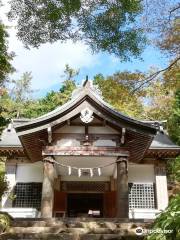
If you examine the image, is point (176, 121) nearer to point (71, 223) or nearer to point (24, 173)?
point (24, 173)

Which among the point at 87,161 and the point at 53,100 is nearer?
the point at 87,161

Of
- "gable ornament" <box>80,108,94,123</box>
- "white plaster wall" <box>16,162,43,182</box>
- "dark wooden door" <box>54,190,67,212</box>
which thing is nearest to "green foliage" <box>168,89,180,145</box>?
"dark wooden door" <box>54,190,67,212</box>

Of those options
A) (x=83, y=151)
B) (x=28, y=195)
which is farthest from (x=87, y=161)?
(x=28, y=195)

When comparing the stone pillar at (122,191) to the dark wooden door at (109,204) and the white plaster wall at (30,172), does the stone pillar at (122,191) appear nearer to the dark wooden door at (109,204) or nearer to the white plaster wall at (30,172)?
the dark wooden door at (109,204)

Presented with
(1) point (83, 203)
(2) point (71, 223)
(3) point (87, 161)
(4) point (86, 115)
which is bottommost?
(2) point (71, 223)

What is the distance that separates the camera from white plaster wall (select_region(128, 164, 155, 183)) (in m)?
16.6

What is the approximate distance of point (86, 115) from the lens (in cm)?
1505

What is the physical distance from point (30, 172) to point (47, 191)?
3.29m

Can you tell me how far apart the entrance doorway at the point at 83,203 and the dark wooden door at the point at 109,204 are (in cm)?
57

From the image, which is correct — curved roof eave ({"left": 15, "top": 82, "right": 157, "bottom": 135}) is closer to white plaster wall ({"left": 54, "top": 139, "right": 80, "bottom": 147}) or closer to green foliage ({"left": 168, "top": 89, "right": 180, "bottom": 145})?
white plaster wall ({"left": 54, "top": 139, "right": 80, "bottom": 147})

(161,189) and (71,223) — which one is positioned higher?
(161,189)

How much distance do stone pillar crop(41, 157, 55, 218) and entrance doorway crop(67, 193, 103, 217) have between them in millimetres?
3901

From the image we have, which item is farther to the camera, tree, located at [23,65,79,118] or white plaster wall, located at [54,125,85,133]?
tree, located at [23,65,79,118]

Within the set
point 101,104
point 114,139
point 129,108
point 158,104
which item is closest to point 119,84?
point 101,104
